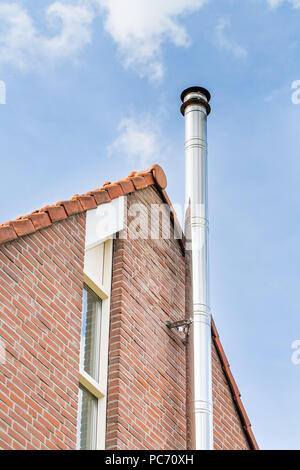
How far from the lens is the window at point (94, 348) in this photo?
984 cm

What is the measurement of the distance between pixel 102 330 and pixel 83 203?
1.49 meters

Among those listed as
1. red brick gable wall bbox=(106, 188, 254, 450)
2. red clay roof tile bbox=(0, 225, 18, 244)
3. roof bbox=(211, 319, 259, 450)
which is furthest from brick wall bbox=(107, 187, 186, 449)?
red clay roof tile bbox=(0, 225, 18, 244)

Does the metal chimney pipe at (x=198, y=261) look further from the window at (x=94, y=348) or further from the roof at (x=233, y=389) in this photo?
the window at (x=94, y=348)

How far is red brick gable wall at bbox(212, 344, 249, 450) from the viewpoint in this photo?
12.0m

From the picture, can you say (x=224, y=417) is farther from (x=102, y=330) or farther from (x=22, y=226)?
(x=22, y=226)

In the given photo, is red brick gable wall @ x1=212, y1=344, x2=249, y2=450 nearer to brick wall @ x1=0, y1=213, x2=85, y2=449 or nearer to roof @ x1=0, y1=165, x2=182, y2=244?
roof @ x1=0, y1=165, x2=182, y2=244

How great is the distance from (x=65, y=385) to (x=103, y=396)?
86 cm

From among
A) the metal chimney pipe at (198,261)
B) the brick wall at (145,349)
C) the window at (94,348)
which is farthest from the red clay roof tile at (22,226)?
the metal chimney pipe at (198,261)

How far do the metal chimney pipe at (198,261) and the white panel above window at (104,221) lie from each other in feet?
4.23

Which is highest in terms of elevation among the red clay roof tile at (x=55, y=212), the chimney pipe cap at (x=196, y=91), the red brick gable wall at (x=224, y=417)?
the chimney pipe cap at (x=196, y=91)

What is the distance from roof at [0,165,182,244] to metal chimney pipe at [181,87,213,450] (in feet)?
1.26

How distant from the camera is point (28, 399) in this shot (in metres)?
8.66
